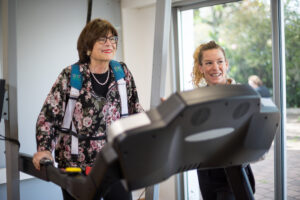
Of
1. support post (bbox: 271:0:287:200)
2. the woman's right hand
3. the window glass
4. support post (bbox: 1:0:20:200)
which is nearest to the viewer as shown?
the woman's right hand

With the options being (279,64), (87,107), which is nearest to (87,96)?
(87,107)

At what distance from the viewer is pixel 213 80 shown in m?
1.92

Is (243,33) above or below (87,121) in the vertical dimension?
above

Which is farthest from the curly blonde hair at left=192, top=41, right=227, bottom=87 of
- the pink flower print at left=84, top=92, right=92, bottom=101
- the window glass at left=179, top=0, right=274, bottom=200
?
the window glass at left=179, top=0, right=274, bottom=200

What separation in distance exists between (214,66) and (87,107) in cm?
69

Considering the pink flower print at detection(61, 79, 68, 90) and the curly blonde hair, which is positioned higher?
the curly blonde hair

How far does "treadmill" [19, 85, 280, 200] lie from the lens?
36.0 inches

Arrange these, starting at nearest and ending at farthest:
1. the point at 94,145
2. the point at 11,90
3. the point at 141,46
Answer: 1. the point at 94,145
2. the point at 11,90
3. the point at 141,46

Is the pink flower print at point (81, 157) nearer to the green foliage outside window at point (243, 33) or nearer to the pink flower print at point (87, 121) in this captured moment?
the pink flower print at point (87, 121)

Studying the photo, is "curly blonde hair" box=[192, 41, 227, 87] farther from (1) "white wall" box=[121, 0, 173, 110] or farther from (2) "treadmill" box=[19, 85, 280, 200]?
(1) "white wall" box=[121, 0, 173, 110]

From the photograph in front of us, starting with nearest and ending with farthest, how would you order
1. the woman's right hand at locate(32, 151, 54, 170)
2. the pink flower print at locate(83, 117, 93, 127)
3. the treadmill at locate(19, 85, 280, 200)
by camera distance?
the treadmill at locate(19, 85, 280, 200) → the woman's right hand at locate(32, 151, 54, 170) → the pink flower print at locate(83, 117, 93, 127)

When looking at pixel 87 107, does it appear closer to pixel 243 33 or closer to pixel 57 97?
pixel 57 97

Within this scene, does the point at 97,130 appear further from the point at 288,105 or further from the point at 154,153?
the point at 288,105

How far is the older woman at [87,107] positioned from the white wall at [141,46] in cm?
193
